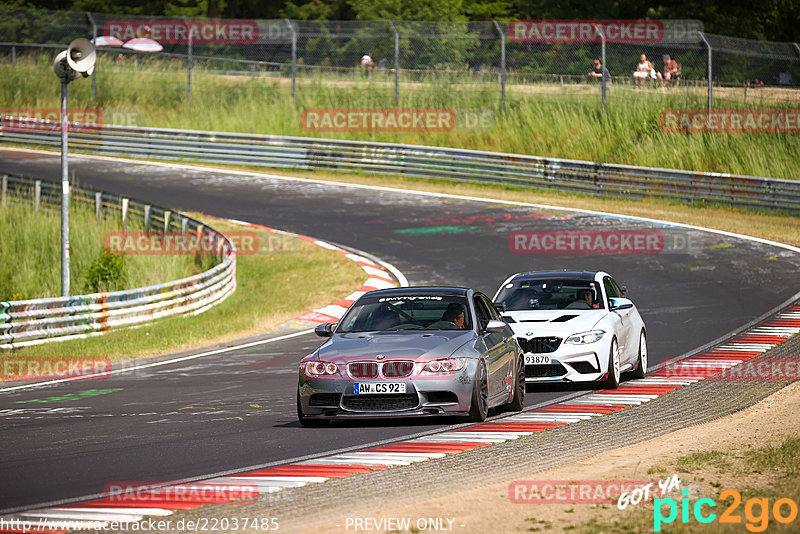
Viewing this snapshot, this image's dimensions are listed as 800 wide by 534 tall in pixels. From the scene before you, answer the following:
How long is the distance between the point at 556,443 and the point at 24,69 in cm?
4292

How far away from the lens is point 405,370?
1138 centimetres

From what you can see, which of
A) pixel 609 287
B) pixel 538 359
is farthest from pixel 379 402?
pixel 609 287

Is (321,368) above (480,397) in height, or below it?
above

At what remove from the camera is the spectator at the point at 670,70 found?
121ft

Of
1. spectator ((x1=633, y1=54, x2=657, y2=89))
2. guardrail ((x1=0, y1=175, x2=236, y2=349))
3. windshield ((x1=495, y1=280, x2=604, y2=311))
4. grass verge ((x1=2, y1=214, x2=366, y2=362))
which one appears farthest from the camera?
spectator ((x1=633, y1=54, x2=657, y2=89))

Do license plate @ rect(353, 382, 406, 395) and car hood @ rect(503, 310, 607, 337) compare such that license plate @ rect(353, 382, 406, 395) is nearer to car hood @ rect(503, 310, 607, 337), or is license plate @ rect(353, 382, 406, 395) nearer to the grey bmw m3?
the grey bmw m3

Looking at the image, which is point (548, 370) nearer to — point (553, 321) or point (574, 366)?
point (574, 366)

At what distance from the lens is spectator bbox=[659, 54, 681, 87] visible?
121 ft

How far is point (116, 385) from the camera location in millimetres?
16156

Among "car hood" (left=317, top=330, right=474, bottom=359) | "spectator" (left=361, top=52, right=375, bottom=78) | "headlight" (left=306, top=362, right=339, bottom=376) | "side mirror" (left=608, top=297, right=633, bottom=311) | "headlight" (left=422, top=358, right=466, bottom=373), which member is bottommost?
"side mirror" (left=608, top=297, right=633, bottom=311)

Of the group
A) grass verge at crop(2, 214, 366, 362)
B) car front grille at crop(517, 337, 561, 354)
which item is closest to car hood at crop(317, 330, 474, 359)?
car front grille at crop(517, 337, 561, 354)

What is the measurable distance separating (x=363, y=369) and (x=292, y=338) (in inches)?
364

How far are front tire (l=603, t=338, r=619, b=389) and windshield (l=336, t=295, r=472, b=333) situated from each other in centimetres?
255

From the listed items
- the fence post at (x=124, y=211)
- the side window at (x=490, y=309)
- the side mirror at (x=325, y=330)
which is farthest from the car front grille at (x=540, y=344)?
the fence post at (x=124, y=211)
